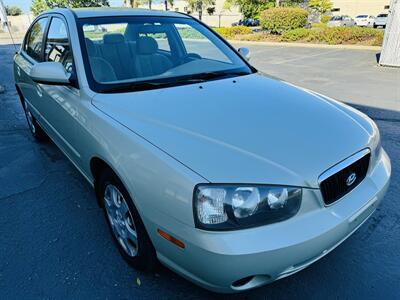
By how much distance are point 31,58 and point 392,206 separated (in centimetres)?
407

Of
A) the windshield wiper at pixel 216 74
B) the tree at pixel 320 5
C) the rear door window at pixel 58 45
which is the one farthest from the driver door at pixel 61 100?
the tree at pixel 320 5

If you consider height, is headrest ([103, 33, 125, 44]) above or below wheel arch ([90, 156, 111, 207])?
above

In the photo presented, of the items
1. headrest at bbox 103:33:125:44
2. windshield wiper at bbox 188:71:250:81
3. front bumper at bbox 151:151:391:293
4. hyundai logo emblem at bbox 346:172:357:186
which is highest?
headrest at bbox 103:33:125:44

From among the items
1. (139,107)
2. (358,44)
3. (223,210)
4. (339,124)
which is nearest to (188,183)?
(223,210)

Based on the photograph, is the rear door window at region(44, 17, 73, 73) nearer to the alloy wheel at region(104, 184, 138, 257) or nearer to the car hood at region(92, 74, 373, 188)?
the car hood at region(92, 74, 373, 188)

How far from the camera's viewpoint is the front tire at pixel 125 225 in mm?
1924

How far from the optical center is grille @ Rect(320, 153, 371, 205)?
5.38 ft

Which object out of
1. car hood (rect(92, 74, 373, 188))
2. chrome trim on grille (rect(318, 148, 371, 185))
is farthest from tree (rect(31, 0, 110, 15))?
chrome trim on grille (rect(318, 148, 371, 185))

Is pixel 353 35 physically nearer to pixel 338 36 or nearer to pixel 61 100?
pixel 338 36

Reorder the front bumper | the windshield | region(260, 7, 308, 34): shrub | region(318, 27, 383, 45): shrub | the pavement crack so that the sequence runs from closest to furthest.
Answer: the front bumper, the windshield, the pavement crack, region(318, 27, 383, 45): shrub, region(260, 7, 308, 34): shrub

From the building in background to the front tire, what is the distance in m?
53.2

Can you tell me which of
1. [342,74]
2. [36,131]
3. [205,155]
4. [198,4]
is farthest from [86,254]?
[198,4]

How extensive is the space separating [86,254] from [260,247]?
1471mm

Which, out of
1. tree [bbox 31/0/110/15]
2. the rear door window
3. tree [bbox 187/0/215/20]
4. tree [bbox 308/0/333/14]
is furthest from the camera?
tree [bbox 187/0/215/20]
